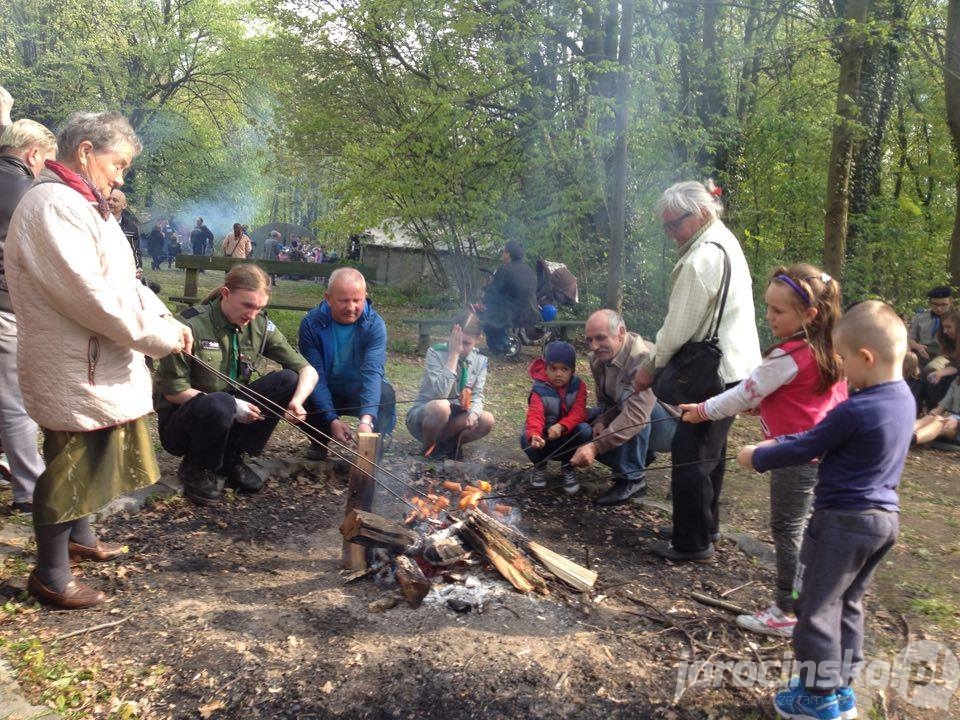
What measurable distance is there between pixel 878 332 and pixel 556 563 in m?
1.89

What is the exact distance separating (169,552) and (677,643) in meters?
2.51

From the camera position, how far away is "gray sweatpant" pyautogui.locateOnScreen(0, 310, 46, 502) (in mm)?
3869

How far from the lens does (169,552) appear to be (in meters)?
3.80

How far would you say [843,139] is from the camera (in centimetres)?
971

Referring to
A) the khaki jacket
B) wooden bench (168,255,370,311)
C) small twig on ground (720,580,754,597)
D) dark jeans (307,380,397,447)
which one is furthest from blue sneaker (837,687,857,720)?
wooden bench (168,255,370,311)

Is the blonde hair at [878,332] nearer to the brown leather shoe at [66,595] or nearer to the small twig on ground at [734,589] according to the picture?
the small twig on ground at [734,589]

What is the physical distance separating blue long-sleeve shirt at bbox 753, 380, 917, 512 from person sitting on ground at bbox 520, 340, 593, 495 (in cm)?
253

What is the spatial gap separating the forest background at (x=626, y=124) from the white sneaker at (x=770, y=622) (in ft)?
20.1

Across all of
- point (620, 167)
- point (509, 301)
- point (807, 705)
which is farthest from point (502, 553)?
point (509, 301)

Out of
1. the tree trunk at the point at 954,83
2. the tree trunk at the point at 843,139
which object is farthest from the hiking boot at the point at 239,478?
the tree trunk at the point at 954,83

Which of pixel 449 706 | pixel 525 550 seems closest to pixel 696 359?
pixel 525 550

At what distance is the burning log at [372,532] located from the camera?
3496 mm

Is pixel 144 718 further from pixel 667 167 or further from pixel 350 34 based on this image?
pixel 350 34

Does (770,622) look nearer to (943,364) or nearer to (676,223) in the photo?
(676,223)
